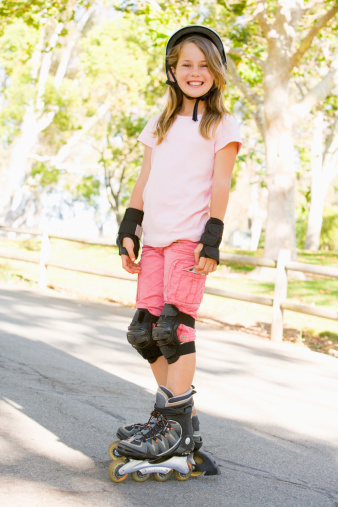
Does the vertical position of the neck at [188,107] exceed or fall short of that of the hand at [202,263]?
Answer: it exceeds it

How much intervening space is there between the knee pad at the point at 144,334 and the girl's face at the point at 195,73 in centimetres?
107

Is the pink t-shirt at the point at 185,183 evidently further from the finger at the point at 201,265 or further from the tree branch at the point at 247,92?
the tree branch at the point at 247,92

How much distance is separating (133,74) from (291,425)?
20.5 m

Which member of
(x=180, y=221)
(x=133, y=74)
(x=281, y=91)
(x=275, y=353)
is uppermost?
(x=133, y=74)

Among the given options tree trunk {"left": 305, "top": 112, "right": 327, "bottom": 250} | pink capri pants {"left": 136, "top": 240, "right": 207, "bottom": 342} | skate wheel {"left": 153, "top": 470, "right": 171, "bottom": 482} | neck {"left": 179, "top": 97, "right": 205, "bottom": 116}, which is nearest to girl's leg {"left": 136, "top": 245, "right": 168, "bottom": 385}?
pink capri pants {"left": 136, "top": 240, "right": 207, "bottom": 342}

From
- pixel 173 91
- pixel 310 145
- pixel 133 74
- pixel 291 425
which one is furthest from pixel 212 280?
pixel 310 145

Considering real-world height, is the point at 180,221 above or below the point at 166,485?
above

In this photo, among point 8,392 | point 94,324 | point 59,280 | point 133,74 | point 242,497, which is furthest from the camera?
point 133,74

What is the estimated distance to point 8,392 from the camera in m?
4.17

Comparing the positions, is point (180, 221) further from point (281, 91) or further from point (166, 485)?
point (281, 91)

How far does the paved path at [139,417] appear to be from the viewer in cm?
284

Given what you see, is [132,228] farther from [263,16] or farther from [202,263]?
[263,16]

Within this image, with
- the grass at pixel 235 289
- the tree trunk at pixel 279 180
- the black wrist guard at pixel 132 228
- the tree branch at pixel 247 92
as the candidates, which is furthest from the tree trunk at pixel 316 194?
the black wrist guard at pixel 132 228

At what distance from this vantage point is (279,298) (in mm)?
8406
